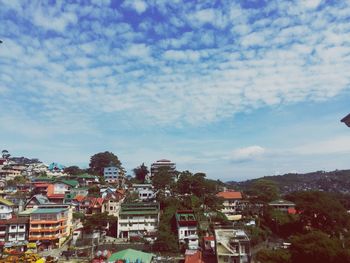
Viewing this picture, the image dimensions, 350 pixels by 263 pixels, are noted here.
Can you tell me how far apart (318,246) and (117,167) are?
245 feet

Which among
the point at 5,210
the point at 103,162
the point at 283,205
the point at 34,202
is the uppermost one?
the point at 103,162

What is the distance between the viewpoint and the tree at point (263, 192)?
66.9 metres

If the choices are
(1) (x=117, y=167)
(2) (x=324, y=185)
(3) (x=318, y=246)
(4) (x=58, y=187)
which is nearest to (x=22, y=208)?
(4) (x=58, y=187)

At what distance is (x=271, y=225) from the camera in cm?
6047

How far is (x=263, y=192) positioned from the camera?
68562 mm

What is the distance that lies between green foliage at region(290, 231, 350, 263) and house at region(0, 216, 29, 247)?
41.3 metres

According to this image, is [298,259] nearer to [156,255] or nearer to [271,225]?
[156,255]

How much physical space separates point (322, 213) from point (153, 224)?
1154 inches

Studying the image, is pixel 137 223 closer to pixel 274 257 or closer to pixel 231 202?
pixel 274 257

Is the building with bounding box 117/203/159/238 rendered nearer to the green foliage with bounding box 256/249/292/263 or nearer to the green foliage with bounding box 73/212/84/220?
the green foliage with bounding box 73/212/84/220

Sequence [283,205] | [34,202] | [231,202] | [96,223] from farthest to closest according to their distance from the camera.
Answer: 1. [231,202]
2. [283,205]
3. [34,202]
4. [96,223]

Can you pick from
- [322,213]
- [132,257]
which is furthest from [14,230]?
[322,213]

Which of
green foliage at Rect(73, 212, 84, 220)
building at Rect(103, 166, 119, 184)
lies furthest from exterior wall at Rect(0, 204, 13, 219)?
building at Rect(103, 166, 119, 184)

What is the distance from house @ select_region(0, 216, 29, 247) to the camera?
164ft
